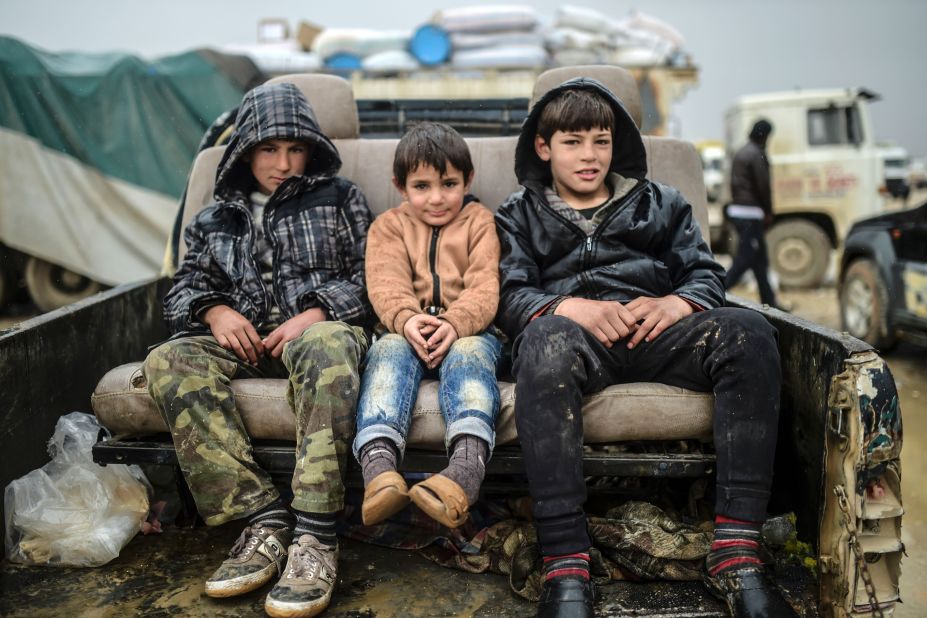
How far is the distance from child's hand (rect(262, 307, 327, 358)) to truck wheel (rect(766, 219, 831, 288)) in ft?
24.7

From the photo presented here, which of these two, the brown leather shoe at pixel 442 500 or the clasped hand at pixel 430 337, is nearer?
the brown leather shoe at pixel 442 500

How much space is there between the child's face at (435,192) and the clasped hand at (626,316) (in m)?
0.50

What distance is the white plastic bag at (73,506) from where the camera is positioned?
6.15 feet

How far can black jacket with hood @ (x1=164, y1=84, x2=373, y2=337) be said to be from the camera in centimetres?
231

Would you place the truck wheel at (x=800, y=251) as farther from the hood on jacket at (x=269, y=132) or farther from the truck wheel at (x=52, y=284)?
the hood on jacket at (x=269, y=132)

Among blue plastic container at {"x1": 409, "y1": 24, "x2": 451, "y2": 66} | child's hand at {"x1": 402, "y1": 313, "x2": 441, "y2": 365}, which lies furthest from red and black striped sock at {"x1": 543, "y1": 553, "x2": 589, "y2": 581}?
blue plastic container at {"x1": 409, "y1": 24, "x2": 451, "y2": 66}

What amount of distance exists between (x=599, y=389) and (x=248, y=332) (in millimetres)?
996

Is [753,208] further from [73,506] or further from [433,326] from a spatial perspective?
[73,506]

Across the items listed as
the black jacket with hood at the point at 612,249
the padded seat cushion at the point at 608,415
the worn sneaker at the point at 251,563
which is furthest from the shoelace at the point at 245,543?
the black jacket with hood at the point at 612,249

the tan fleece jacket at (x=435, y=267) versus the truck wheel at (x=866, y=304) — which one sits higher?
the tan fleece jacket at (x=435, y=267)

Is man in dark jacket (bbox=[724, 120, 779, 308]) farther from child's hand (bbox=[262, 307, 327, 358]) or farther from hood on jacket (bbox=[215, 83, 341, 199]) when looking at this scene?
child's hand (bbox=[262, 307, 327, 358])

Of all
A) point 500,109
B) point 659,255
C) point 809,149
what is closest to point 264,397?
point 659,255

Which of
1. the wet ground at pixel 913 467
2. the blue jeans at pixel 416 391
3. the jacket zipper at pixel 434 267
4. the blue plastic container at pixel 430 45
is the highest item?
the blue plastic container at pixel 430 45

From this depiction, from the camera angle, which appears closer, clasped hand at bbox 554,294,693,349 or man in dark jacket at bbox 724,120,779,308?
clasped hand at bbox 554,294,693,349
